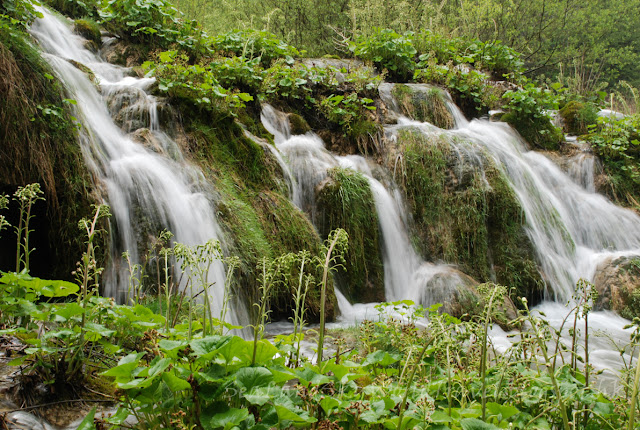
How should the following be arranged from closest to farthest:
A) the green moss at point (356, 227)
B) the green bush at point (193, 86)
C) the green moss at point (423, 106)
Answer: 1. the green bush at point (193, 86)
2. the green moss at point (356, 227)
3. the green moss at point (423, 106)

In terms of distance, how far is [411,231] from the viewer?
682 centimetres

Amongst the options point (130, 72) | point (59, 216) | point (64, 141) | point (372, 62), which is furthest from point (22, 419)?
point (372, 62)

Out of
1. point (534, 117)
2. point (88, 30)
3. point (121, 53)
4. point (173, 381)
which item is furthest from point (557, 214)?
point (88, 30)

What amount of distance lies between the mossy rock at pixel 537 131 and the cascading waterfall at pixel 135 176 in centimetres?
840

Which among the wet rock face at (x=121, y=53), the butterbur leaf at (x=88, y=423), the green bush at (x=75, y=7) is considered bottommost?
the butterbur leaf at (x=88, y=423)

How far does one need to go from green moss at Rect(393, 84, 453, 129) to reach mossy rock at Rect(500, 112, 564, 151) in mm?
1855

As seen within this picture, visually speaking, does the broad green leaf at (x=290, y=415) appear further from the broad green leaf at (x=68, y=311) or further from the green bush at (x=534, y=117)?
the green bush at (x=534, y=117)

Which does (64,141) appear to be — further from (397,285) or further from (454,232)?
(454,232)

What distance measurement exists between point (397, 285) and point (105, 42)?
24.2 ft

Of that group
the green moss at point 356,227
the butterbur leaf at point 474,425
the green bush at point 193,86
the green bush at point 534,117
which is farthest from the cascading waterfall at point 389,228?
the green bush at point 534,117

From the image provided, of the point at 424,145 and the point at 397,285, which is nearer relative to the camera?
the point at 397,285

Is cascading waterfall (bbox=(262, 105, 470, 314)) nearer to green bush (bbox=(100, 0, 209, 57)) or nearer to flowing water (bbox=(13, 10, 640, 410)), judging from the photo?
flowing water (bbox=(13, 10, 640, 410))

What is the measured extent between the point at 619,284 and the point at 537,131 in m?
4.66

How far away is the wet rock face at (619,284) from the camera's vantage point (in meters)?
6.63
